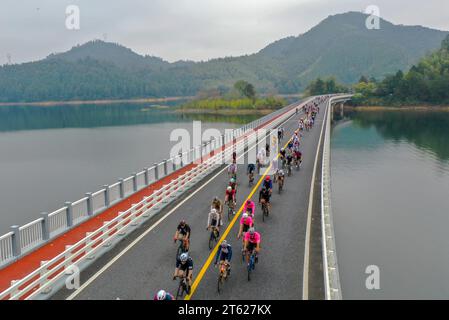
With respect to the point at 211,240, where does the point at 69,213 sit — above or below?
above

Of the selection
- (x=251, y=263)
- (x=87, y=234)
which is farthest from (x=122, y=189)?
(x=251, y=263)

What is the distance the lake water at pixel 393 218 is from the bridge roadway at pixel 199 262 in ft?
19.6

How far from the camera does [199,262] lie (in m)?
16.0

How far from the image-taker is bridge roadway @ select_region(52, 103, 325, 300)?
13797 millimetres

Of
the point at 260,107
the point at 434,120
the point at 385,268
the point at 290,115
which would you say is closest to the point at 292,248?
the point at 385,268

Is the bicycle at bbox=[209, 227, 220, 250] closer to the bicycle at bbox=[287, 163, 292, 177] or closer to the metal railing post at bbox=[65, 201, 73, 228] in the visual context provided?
the metal railing post at bbox=[65, 201, 73, 228]

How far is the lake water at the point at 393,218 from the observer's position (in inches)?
977

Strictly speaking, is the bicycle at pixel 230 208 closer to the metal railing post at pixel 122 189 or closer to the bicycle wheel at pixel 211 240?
the bicycle wheel at pixel 211 240

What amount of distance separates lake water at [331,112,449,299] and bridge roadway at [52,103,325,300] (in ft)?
19.6

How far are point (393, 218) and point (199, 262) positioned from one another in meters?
25.1

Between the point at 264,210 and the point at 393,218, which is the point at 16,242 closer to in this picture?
the point at 264,210

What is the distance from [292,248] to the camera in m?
17.2

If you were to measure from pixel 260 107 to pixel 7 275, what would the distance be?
159974 mm

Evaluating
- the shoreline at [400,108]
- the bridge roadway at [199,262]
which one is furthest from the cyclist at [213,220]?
the shoreline at [400,108]
